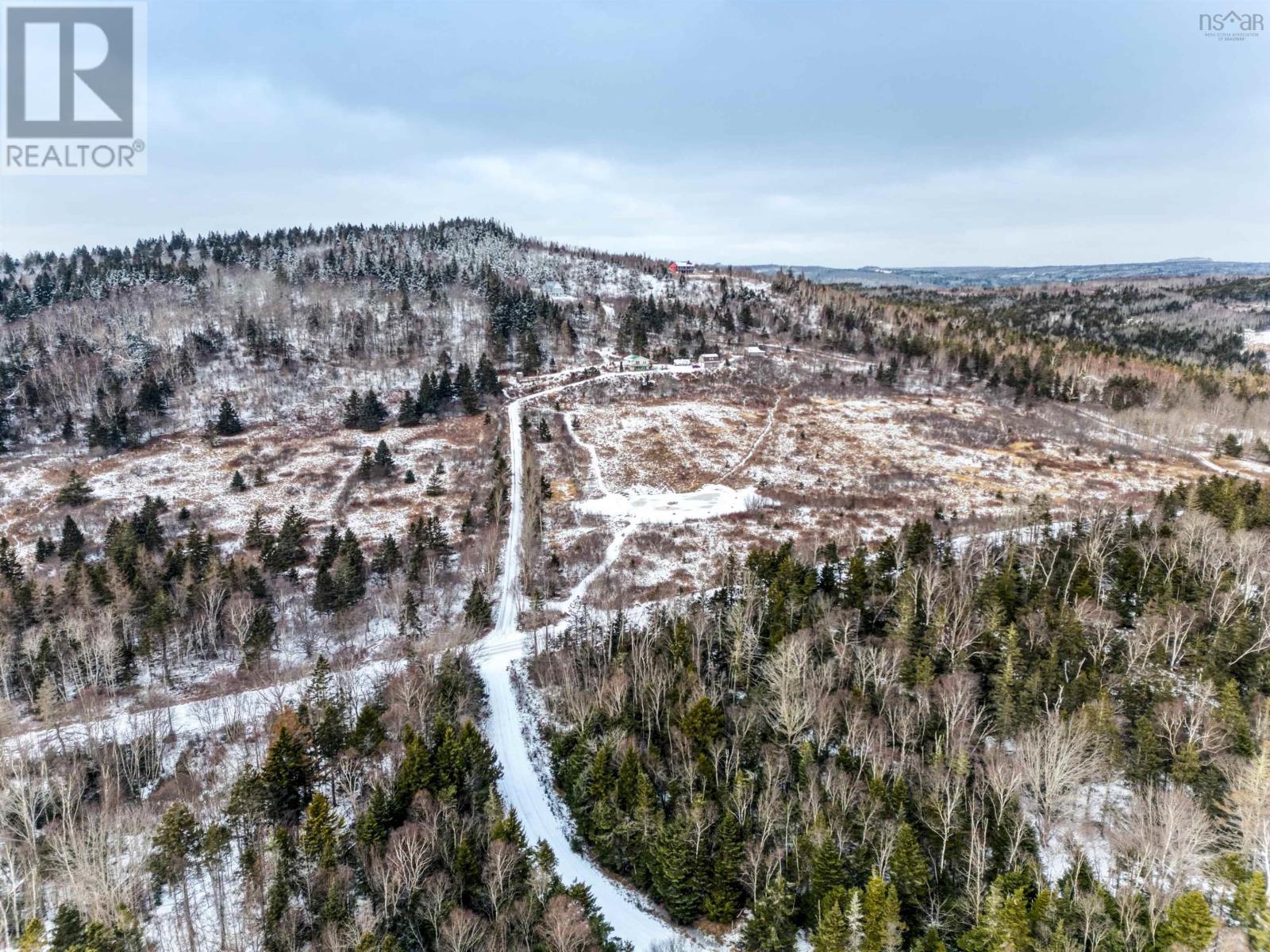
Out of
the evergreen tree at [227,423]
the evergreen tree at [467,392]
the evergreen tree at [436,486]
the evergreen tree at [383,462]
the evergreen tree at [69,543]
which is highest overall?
the evergreen tree at [467,392]

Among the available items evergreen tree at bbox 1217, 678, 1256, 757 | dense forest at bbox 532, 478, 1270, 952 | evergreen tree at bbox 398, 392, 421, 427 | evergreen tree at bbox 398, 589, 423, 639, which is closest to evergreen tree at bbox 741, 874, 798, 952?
dense forest at bbox 532, 478, 1270, 952

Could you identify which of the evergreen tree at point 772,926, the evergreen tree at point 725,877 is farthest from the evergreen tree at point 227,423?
the evergreen tree at point 772,926

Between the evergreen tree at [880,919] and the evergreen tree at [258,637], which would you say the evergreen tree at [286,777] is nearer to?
the evergreen tree at [258,637]

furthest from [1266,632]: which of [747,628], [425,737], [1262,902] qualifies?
[425,737]

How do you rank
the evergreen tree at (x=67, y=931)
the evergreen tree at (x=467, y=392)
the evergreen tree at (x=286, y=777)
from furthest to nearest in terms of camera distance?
the evergreen tree at (x=467, y=392)
the evergreen tree at (x=286, y=777)
the evergreen tree at (x=67, y=931)

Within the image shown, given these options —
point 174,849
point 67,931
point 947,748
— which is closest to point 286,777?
point 174,849

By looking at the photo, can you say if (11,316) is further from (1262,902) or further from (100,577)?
(1262,902)
